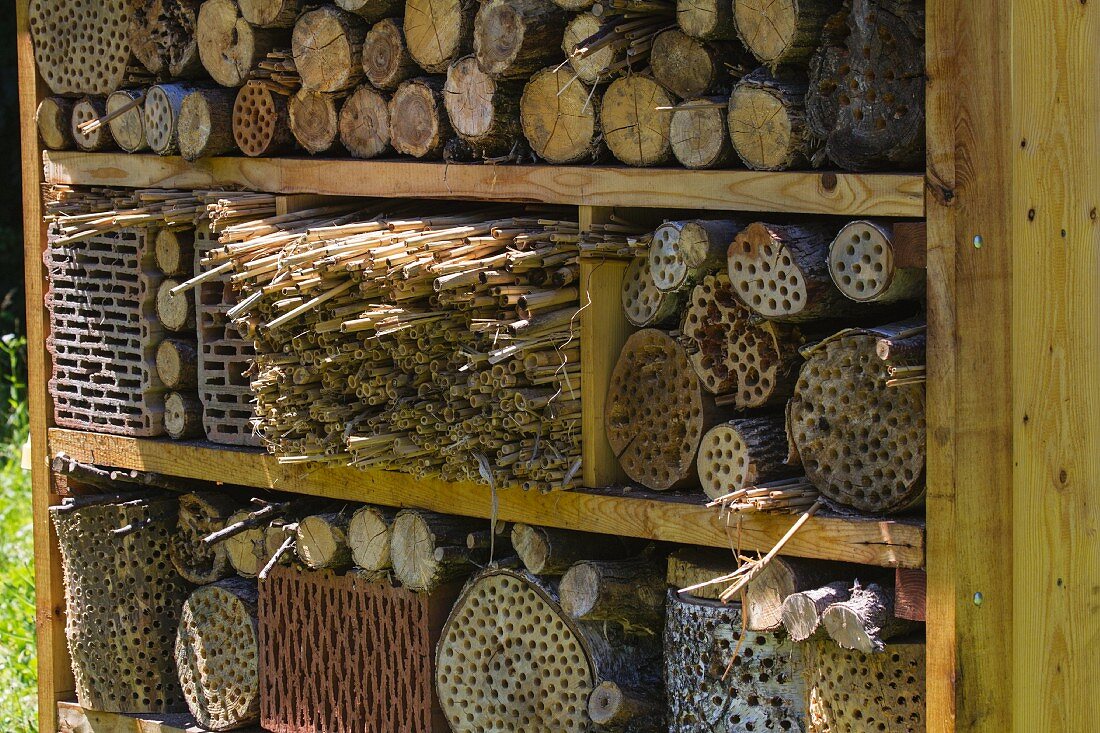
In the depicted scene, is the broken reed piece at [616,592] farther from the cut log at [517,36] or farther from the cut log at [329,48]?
the cut log at [329,48]

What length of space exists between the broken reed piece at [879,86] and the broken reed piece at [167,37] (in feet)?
7.37

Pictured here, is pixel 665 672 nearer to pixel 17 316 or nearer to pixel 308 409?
pixel 308 409

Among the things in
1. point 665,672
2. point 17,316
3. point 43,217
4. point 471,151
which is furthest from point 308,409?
point 17,316

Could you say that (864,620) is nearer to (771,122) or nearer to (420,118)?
(771,122)

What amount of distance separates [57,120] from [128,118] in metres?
0.40

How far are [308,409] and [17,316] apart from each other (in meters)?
7.52

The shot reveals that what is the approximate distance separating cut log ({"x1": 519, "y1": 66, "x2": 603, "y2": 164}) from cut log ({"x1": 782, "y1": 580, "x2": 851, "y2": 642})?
3.97ft

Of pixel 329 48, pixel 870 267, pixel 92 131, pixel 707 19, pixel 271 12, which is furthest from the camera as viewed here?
pixel 92 131

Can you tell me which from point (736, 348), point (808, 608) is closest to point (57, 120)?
point (736, 348)

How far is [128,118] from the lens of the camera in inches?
194

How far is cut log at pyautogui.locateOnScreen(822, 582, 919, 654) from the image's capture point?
3232 mm

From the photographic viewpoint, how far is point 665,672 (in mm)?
3811

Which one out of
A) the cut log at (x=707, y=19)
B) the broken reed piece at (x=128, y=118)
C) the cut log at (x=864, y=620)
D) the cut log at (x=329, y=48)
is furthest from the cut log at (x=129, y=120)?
the cut log at (x=864, y=620)

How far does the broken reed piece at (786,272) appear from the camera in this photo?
10.9ft
